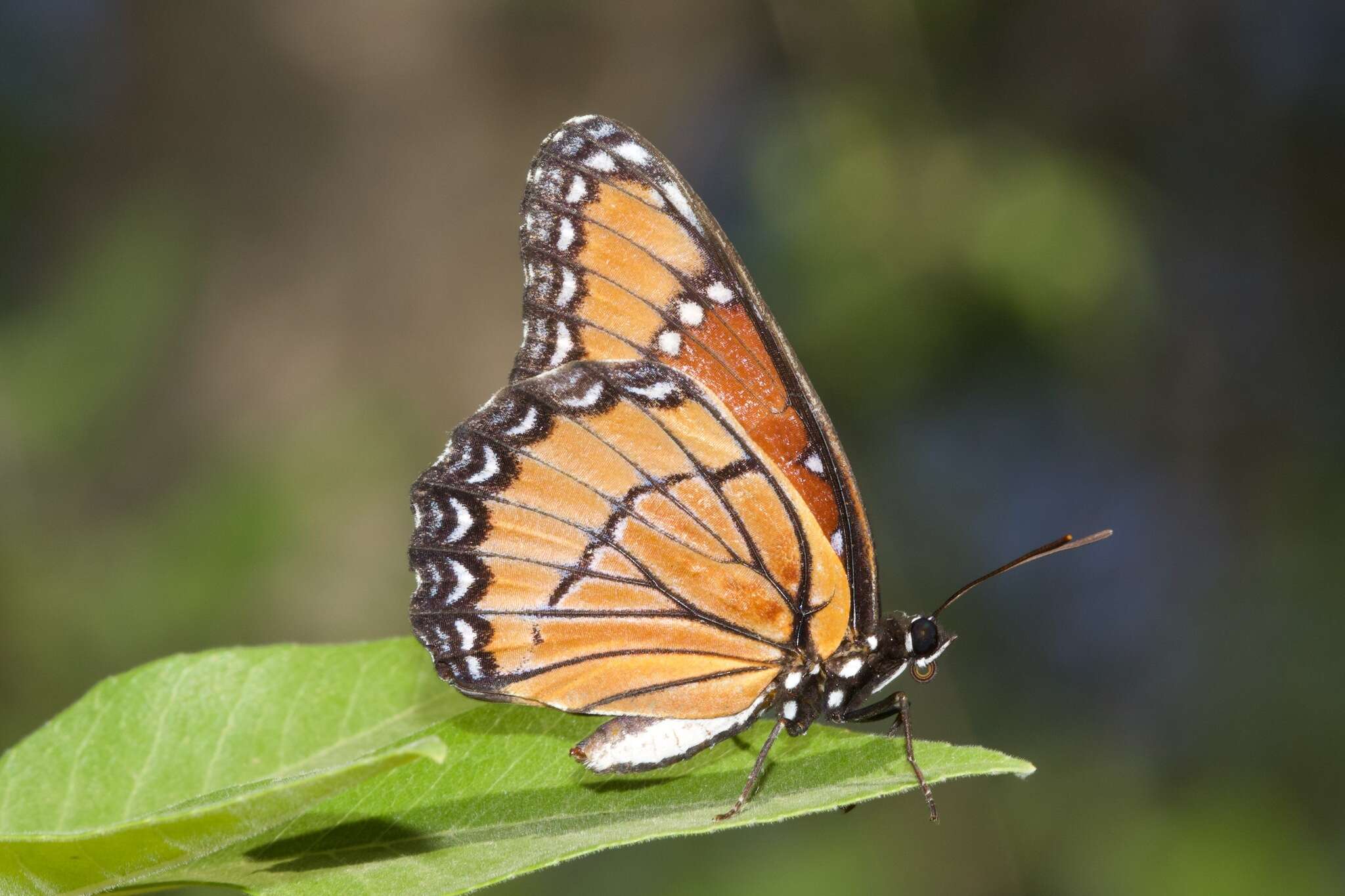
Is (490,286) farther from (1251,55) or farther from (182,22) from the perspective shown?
(1251,55)

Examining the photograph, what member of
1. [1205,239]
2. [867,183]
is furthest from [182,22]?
[1205,239]

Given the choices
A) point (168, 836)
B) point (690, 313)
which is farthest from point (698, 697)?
point (168, 836)

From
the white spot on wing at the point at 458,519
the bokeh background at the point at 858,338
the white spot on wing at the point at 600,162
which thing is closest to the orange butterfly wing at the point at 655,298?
the white spot on wing at the point at 600,162

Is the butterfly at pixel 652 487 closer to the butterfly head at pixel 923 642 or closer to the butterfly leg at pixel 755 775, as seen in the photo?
the butterfly head at pixel 923 642

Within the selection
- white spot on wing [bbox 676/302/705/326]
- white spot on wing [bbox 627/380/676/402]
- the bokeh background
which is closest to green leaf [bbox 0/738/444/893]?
white spot on wing [bbox 627/380/676/402]

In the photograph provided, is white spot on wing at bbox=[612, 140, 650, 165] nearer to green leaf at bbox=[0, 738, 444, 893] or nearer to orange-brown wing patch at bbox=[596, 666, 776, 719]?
orange-brown wing patch at bbox=[596, 666, 776, 719]

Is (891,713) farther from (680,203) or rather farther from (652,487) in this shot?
(680,203)
